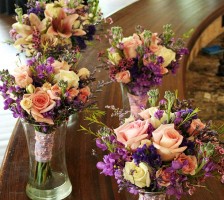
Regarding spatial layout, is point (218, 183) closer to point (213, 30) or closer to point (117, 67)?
point (117, 67)

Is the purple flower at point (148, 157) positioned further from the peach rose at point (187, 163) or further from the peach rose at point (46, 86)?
the peach rose at point (46, 86)

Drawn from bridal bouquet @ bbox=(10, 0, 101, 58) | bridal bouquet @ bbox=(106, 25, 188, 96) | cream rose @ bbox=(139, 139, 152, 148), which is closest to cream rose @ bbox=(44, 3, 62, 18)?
bridal bouquet @ bbox=(10, 0, 101, 58)

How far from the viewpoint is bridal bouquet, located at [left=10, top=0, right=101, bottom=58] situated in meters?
1.60

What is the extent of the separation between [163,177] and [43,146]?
425 mm

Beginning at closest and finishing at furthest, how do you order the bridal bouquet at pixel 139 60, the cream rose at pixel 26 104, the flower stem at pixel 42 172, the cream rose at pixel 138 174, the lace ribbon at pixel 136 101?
the cream rose at pixel 138 174 → the cream rose at pixel 26 104 → the flower stem at pixel 42 172 → the bridal bouquet at pixel 139 60 → the lace ribbon at pixel 136 101

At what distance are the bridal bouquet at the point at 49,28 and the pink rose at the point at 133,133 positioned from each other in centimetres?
57

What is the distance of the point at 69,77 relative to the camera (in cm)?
123

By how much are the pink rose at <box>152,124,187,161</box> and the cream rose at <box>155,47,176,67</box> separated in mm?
575

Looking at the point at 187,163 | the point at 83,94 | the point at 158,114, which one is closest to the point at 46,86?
the point at 83,94

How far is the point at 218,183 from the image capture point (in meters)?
1.51

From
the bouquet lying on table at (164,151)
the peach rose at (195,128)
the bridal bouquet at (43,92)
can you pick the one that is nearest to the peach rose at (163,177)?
the bouquet lying on table at (164,151)

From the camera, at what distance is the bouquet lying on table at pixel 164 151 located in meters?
0.96

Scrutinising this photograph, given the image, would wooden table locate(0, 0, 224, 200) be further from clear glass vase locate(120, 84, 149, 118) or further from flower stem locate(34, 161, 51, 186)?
clear glass vase locate(120, 84, 149, 118)

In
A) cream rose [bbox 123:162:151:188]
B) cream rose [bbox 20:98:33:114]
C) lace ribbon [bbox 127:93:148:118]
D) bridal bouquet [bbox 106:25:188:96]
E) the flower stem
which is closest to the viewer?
cream rose [bbox 123:162:151:188]
